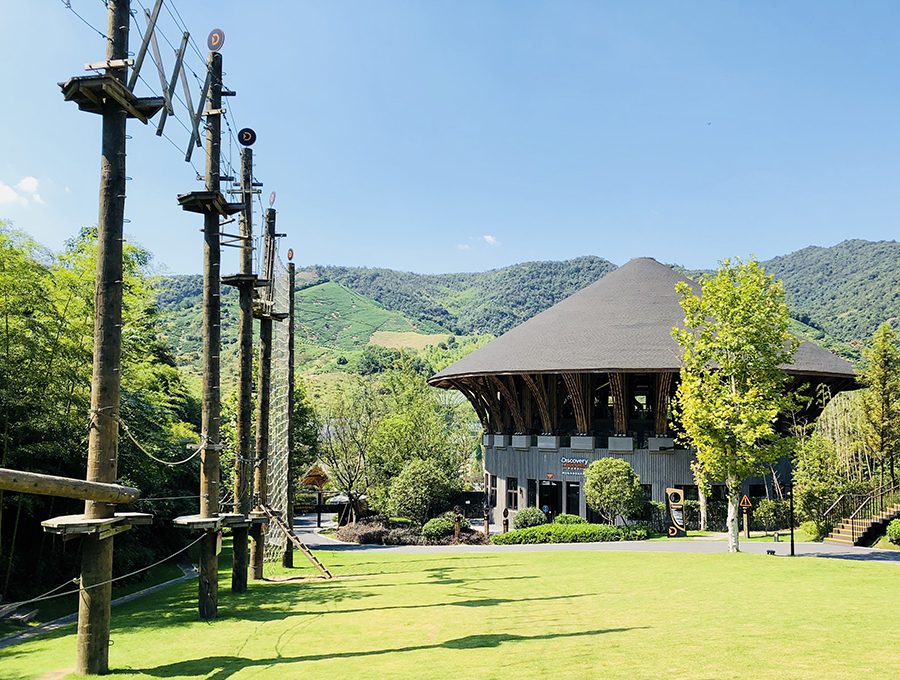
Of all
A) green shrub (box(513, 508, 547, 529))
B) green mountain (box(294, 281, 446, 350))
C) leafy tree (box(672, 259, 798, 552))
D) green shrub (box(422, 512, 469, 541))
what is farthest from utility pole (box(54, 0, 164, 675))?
green mountain (box(294, 281, 446, 350))

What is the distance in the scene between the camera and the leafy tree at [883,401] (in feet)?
105

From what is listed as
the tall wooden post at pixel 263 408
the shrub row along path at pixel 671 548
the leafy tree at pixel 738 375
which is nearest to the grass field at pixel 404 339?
the shrub row along path at pixel 671 548

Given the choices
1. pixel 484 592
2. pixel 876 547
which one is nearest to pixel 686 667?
pixel 484 592

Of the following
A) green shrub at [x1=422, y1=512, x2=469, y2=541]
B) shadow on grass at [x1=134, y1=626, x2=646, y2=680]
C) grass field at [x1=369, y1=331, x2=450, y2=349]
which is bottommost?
green shrub at [x1=422, y1=512, x2=469, y2=541]

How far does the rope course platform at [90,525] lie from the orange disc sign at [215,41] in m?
11.3

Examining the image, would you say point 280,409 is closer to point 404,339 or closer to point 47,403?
point 47,403

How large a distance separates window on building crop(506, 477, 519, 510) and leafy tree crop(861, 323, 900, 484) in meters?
17.7

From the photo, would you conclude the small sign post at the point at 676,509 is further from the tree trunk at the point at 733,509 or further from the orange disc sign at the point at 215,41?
the orange disc sign at the point at 215,41

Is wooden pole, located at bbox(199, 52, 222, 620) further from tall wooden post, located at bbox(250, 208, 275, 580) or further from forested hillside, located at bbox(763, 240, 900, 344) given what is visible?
forested hillside, located at bbox(763, 240, 900, 344)

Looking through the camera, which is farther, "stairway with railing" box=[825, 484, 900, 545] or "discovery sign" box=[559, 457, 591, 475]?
"discovery sign" box=[559, 457, 591, 475]

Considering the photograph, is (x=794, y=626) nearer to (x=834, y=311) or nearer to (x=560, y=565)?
(x=560, y=565)

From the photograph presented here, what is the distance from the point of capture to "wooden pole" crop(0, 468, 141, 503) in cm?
736

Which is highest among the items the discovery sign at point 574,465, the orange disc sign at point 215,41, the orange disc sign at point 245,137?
the orange disc sign at point 215,41

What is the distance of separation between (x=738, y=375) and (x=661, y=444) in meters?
11.3
